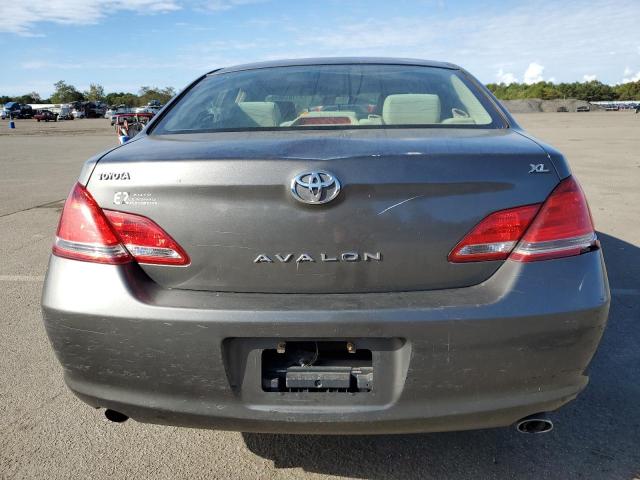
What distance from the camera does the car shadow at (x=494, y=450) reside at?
2.25 m

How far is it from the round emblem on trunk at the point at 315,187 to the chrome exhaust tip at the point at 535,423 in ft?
3.26

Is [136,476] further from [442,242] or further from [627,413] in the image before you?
[627,413]

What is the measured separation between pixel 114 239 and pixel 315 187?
70cm

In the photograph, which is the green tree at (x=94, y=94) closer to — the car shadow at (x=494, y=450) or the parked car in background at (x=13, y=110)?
the parked car in background at (x=13, y=110)

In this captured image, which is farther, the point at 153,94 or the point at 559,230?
the point at 153,94

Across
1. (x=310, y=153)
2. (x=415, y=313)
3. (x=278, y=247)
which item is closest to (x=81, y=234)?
(x=278, y=247)

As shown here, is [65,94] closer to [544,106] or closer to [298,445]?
[544,106]

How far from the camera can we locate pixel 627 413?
8.63ft

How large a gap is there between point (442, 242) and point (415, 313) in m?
0.24

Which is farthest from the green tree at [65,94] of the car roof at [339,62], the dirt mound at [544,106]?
the car roof at [339,62]

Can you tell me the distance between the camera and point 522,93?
374 ft

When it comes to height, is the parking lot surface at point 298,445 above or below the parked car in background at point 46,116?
below

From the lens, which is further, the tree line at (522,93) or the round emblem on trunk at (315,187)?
the tree line at (522,93)

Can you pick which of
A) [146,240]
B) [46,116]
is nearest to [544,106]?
[46,116]
